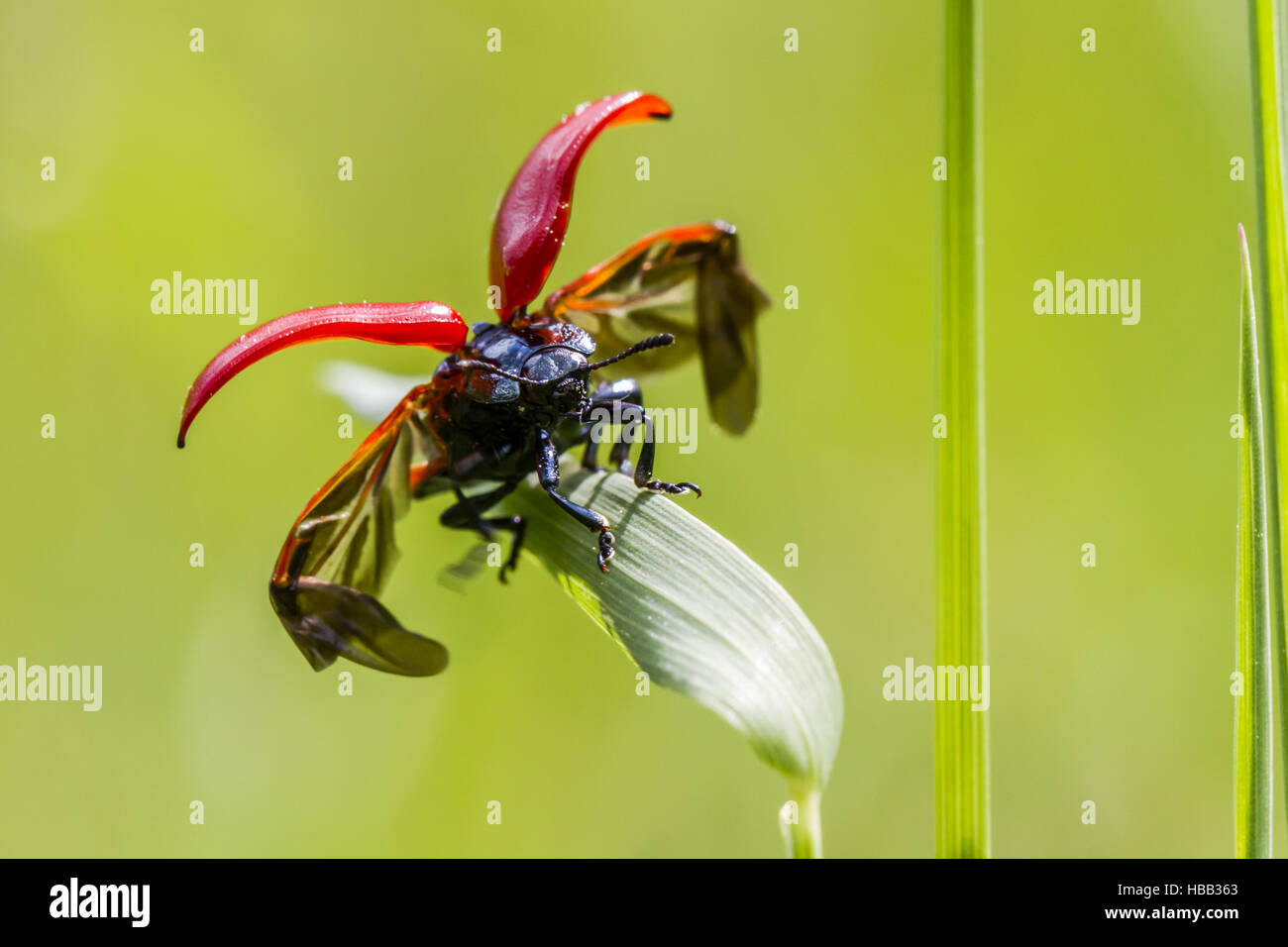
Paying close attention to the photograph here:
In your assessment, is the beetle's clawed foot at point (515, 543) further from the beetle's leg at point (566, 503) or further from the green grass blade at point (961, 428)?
the green grass blade at point (961, 428)

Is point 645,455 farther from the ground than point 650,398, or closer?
closer

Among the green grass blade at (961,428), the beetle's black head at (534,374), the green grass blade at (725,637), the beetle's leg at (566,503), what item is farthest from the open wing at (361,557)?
the green grass blade at (961,428)

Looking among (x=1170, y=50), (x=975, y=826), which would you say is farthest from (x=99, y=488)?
(x=1170, y=50)

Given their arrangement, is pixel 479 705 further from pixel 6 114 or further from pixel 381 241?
pixel 6 114

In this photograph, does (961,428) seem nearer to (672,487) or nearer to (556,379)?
(672,487)

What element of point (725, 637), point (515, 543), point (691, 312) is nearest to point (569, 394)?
point (515, 543)

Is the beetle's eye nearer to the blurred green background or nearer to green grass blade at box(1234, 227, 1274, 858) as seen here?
green grass blade at box(1234, 227, 1274, 858)

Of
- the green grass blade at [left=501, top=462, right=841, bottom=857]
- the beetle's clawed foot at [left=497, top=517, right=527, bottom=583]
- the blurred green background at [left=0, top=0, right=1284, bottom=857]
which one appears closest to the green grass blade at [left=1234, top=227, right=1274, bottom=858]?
the green grass blade at [left=501, top=462, right=841, bottom=857]
